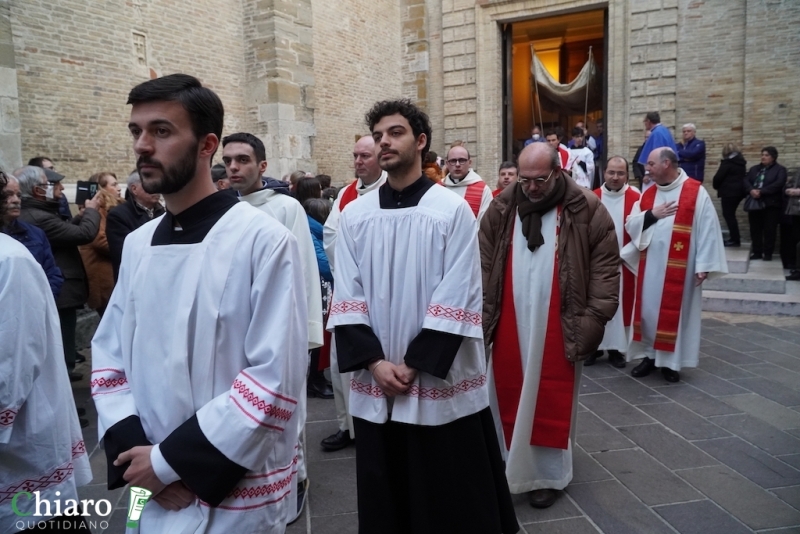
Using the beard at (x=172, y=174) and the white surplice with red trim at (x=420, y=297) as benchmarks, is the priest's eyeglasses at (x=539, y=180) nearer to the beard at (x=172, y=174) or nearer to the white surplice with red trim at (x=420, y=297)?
the white surplice with red trim at (x=420, y=297)

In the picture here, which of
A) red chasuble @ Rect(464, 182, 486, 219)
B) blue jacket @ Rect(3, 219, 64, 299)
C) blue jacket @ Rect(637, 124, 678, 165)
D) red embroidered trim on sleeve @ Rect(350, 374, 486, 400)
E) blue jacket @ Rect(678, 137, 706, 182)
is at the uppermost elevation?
blue jacket @ Rect(637, 124, 678, 165)

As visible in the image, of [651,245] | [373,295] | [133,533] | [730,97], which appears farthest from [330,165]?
[133,533]

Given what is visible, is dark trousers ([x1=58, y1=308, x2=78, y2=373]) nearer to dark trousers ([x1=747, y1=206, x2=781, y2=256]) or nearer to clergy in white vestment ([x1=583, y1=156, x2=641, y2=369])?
clergy in white vestment ([x1=583, y1=156, x2=641, y2=369])

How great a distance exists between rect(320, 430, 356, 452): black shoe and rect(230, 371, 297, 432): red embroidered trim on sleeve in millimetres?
2701

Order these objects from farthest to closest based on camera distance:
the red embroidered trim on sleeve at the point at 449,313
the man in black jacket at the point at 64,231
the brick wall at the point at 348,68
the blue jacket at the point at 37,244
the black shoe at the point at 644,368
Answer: the brick wall at the point at 348,68, the black shoe at the point at 644,368, the man in black jacket at the point at 64,231, the blue jacket at the point at 37,244, the red embroidered trim on sleeve at the point at 449,313

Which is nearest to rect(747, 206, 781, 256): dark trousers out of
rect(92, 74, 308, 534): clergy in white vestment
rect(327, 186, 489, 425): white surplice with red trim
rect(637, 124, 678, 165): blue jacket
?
rect(637, 124, 678, 165): blue jacket

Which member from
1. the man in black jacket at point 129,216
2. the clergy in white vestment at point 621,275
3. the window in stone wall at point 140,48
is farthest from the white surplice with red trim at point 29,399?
the window in stone wall at point 140,48

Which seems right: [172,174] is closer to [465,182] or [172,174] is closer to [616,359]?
[465,182]

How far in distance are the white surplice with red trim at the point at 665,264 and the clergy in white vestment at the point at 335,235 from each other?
2.75m

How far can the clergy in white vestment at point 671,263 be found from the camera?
18.1 ft

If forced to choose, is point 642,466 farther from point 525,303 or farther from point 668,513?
point 525,303

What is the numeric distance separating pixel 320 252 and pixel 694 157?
8.30 m

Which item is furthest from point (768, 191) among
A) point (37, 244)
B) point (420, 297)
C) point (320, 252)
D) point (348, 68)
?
point (37, 244)

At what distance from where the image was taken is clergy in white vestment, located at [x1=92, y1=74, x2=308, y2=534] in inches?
61.9
